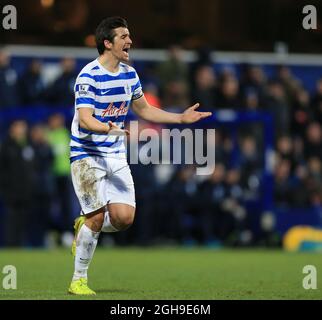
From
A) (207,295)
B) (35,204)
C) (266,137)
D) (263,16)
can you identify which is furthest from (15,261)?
(263,16)

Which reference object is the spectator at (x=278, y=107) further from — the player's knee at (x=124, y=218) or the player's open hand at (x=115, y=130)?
the player's open hand at (x=115, y=130)

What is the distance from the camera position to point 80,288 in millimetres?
10617

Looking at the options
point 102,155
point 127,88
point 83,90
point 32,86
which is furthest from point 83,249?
point 32,86

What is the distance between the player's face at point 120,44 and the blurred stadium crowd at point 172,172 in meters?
8.41

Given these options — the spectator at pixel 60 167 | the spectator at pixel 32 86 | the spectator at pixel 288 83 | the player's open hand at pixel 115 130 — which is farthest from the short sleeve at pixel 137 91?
the spectator at pixel 288 83

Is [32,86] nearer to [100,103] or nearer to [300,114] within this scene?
[300,114]

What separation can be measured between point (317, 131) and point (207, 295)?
1073 centimetres

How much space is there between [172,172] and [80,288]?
30.9 feet

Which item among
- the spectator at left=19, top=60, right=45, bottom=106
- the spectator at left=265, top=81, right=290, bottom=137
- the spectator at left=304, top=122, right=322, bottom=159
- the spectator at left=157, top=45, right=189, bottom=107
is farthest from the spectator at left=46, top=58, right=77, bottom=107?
the spectator at left=304, top=122, right=322, bottom=159

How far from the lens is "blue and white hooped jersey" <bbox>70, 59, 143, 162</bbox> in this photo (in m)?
10.6

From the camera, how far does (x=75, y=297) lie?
10258mm

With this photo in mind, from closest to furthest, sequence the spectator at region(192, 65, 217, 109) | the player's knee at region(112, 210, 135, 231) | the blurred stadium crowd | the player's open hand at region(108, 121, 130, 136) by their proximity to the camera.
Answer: the player's open hand at region(108, 121, 130, 136) → the player's knee at region(112, 210, 135, 231) → the blurred stadium crowd → the spectator at region(192, 65, 217, 109)

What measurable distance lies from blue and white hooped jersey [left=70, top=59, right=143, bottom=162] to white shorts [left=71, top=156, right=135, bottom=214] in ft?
0.27

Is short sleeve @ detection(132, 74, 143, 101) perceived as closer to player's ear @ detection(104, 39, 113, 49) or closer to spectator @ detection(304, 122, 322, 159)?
player's ear @ detection(104, 39, 113, 49)
